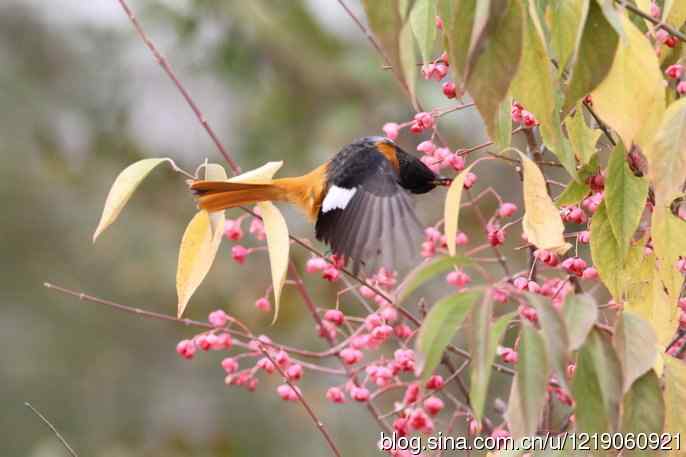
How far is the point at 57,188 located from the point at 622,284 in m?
4.69

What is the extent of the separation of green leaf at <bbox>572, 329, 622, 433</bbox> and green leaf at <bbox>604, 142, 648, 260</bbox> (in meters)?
0.27

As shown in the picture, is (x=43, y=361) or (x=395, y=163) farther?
(x=43, y=361)

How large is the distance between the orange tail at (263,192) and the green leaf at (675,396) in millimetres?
768

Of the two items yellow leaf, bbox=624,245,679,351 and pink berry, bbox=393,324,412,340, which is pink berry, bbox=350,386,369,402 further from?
yellow leaf, bbox=624,245,679,351

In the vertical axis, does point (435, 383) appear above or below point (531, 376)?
below

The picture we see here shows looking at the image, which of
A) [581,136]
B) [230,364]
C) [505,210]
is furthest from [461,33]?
[230,364]

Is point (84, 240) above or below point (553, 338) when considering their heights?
below

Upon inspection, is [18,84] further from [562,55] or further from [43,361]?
[562,55]

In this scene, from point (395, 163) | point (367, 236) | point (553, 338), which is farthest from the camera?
point (395, 163)

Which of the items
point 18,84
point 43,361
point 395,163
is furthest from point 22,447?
point 395,163

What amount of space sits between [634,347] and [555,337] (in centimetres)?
13

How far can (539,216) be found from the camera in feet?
4.13

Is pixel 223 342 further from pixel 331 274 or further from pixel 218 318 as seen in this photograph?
pixel 331 274

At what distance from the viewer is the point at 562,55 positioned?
3.84ft
